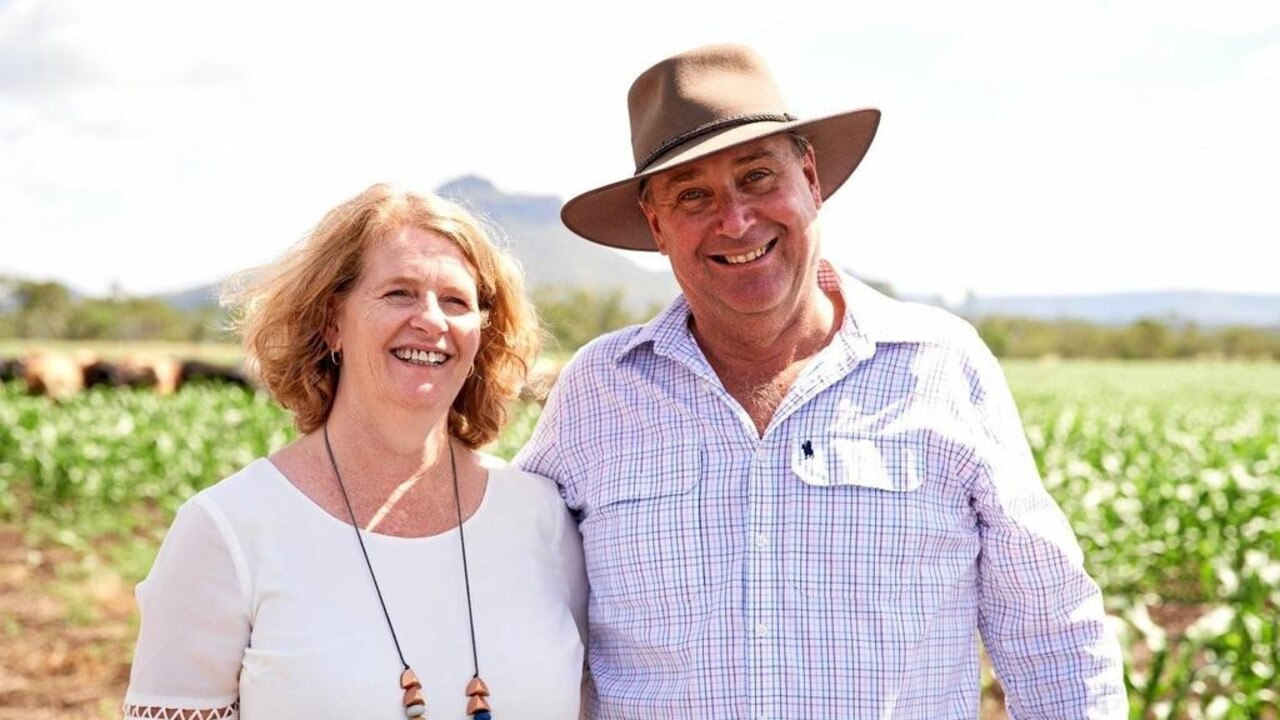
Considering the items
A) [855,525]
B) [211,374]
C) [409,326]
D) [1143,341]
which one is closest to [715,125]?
[409,326]

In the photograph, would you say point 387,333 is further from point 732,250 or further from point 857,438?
point 857,438

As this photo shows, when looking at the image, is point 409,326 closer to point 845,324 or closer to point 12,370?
point 845,324

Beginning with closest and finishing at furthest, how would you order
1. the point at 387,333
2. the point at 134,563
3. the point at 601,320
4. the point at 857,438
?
the point at 387,333 → the point at 857,438 → the point at 134,563 → the point at 601,320

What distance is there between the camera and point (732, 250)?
233 cm

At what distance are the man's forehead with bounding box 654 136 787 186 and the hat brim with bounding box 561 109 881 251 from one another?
0.9 inches

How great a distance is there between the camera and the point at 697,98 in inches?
95.9

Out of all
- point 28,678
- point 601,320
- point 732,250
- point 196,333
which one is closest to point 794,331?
point 732,250

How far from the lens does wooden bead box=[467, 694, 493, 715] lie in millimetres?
2115

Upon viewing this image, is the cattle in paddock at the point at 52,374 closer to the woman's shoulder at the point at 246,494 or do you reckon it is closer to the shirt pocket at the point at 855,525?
the woman's shoulder at the point at 246,494

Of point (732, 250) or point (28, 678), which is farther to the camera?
point (28, 678)

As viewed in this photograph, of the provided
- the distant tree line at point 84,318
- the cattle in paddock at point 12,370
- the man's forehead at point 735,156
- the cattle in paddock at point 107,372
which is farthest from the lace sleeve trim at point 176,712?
the distant tree line at point 84,318

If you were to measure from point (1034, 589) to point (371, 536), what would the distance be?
126 centimetres

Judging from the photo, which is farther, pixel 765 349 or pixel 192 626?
pixel 765 349

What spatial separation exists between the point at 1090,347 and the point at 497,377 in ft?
271
